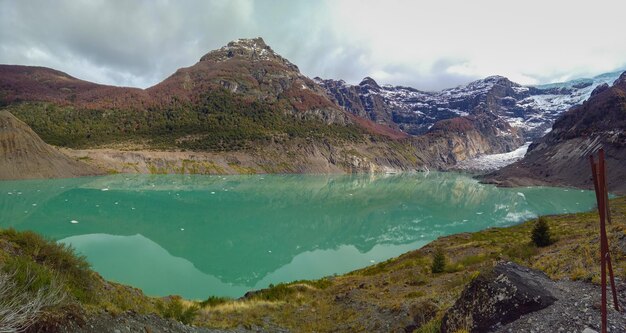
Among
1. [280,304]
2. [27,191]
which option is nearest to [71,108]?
[27,191]

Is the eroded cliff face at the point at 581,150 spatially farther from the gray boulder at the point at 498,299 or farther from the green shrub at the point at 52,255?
the green shrub at the point at 52,255

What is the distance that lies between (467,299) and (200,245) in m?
34.8

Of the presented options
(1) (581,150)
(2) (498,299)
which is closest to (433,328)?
(2) (498,299)

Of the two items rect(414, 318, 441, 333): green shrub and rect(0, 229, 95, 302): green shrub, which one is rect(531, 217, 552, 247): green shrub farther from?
rect(0, 229, 95, 302): green shrub

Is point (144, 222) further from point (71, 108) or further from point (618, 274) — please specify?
point (71, 108)

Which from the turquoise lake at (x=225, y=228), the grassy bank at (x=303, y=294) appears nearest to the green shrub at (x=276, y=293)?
the grassy bank at (x=303, y=294)

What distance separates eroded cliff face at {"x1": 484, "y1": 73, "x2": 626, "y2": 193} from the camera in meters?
125

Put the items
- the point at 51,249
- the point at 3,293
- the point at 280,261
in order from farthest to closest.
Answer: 1. the point at 280,261
2. the point at 51,249
3. the point at 3,293

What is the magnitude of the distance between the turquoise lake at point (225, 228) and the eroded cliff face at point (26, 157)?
30.3ft

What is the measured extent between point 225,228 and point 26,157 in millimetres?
78560

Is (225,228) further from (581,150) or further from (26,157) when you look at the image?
(581,150)

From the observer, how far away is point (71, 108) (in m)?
180

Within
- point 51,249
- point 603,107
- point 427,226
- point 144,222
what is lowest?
point 427,226

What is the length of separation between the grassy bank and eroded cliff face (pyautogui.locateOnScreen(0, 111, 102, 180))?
9915 centimetres
